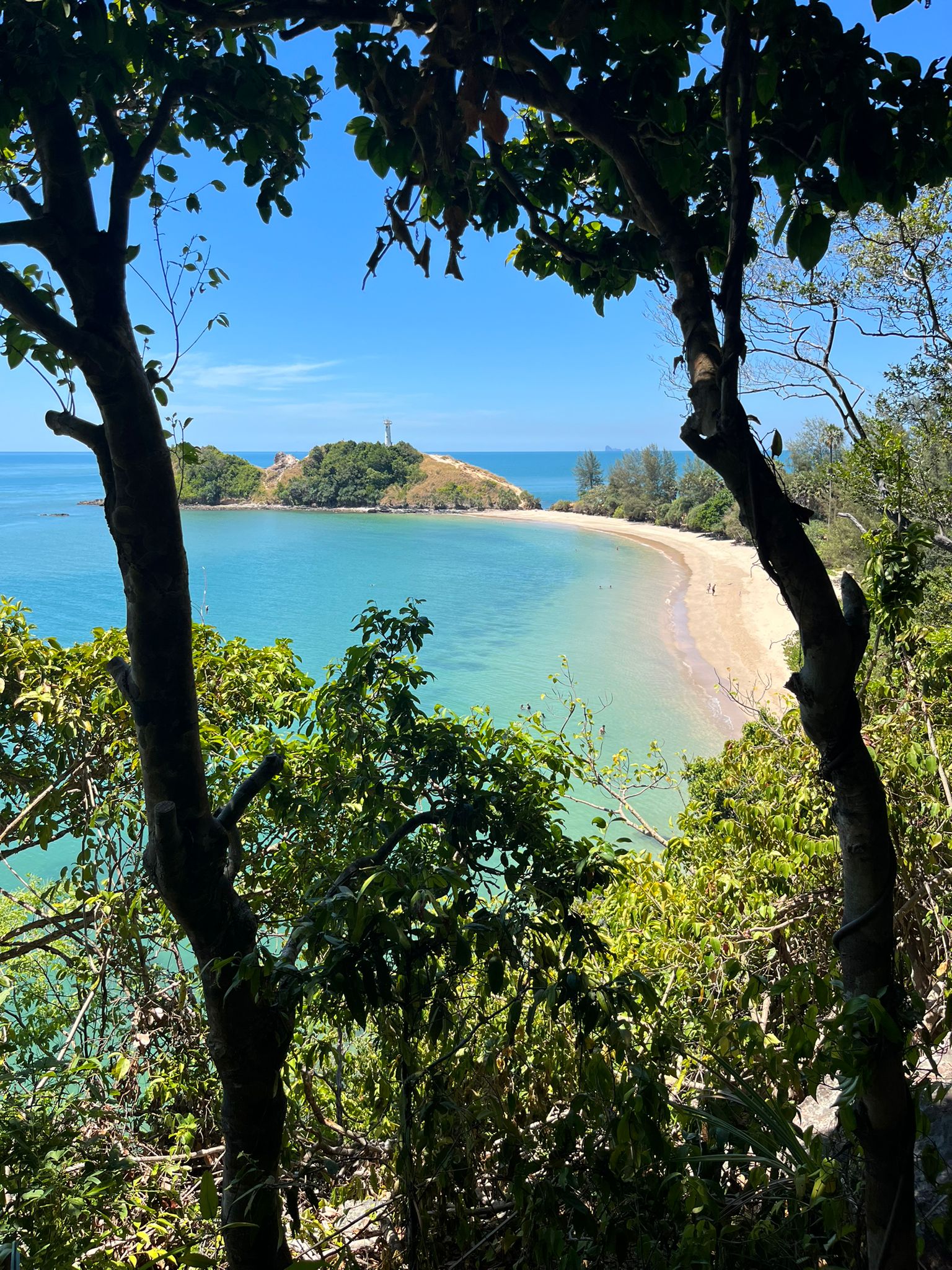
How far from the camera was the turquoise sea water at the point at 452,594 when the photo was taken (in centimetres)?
1784

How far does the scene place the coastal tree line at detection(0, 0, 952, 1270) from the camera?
1194 millimetres

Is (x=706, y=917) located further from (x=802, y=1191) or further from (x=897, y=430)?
(x=897, y=430)

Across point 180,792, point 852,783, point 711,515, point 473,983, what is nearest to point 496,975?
point 852,783

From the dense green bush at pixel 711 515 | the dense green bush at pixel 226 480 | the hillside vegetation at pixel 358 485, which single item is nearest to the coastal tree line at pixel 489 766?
the dense green bush at pixel 711 515

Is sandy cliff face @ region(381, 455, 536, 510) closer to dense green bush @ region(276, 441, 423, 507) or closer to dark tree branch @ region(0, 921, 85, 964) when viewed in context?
dense green bush @ region(276, 441, 423, 507)

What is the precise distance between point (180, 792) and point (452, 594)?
104 feet

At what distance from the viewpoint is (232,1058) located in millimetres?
1617

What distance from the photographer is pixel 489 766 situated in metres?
2.15

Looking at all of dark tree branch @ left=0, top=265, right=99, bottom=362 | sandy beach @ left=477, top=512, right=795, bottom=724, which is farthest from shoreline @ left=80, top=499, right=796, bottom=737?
dark tree branch @ left=0, top=265, right=99, bottom=362

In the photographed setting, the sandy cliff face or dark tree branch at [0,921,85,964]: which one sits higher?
the sandy cliff face

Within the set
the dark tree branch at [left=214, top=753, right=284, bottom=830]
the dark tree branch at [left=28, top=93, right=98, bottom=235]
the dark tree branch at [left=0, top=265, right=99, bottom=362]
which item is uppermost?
the dark tree branch at [left=28, top=93, right=98, bottom=235]

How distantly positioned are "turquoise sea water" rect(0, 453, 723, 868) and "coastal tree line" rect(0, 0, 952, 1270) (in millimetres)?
3262

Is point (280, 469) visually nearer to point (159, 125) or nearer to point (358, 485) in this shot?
point (358, 485)

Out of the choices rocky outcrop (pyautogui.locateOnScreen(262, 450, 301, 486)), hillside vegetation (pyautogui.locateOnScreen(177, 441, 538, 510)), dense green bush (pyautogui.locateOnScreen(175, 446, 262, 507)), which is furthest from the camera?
rocky outcrop (pyautogui.locateOnScreen(262, 450, 301, 486))
